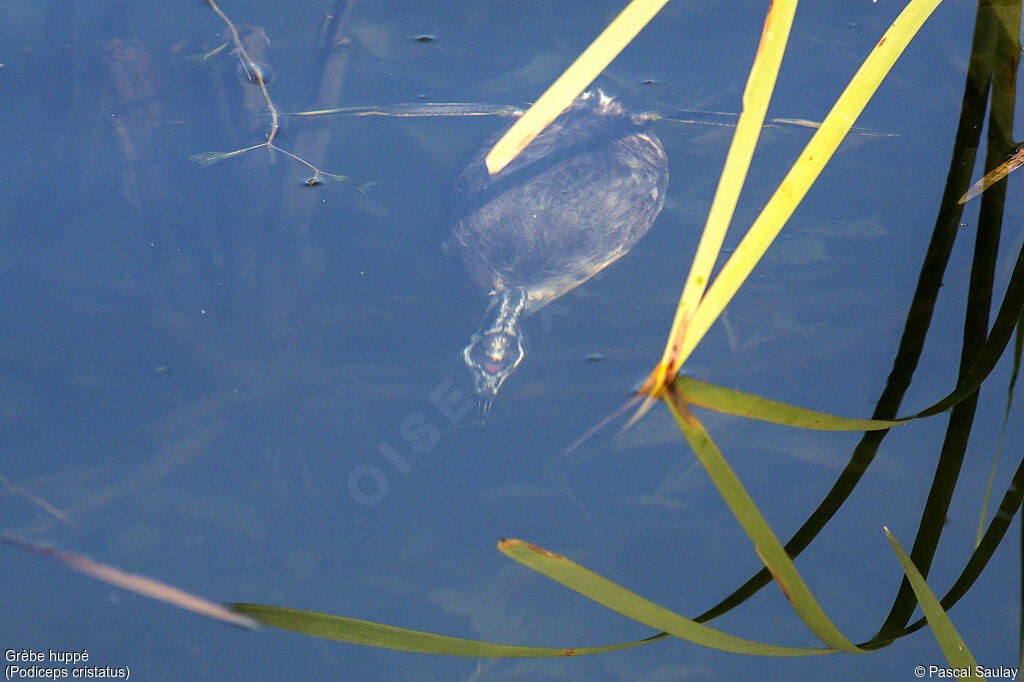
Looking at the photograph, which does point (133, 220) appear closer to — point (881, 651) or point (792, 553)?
point (792, 553)

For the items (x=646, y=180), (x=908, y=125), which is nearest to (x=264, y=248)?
(x=646, y=180)

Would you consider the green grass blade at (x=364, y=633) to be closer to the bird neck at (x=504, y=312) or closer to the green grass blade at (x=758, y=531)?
the green grass blade at (x=758, y=531)

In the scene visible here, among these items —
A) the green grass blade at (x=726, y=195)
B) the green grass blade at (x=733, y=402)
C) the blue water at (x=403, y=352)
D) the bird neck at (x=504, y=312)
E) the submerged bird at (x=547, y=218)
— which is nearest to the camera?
the green grass blade at (x=726, y=195)

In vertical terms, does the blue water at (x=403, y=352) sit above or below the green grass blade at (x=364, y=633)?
above

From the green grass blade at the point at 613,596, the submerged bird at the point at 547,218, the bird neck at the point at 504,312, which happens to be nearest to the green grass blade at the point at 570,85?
the green grass blade at the point at 613,596

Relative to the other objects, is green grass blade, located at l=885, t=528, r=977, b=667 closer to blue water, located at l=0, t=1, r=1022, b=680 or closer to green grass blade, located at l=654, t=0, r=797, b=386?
blue water, located at l=0, t=1, r=1022, b=680

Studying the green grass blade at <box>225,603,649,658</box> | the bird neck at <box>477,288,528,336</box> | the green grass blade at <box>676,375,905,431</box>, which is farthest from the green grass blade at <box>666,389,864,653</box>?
the bird neck at <box>477,288,528,336</box>
